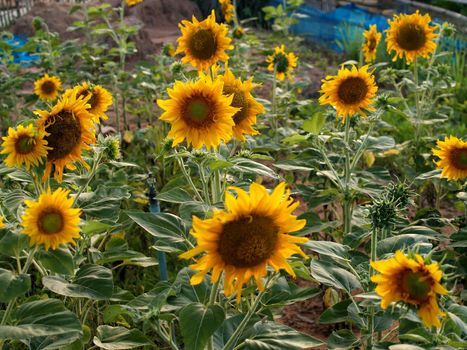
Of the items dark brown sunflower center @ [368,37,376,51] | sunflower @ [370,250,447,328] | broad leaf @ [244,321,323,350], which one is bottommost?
dark brown sunflower center @ [368,37,376,51]

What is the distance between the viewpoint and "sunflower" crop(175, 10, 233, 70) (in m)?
2.44

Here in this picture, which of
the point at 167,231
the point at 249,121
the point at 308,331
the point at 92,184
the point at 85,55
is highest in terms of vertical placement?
the point at 249,121

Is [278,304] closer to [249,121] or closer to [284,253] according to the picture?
[284,253]

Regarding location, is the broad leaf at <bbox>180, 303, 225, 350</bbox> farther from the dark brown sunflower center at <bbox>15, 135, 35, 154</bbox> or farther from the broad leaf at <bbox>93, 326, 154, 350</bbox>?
the dark brown sunflower center at <bbox>15, 135, 35, 154</bbox>

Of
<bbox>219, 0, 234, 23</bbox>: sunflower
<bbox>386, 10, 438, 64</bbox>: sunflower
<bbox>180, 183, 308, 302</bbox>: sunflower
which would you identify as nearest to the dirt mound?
<bbox>219, 0, 234, 23</bbox>: sunflower

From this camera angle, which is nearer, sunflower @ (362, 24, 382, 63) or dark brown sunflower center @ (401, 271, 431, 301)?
dark brown sunflower center @ (401, 271, 431, 301)

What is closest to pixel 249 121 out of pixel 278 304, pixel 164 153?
pixel 164 153

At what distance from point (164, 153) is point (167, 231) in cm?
34

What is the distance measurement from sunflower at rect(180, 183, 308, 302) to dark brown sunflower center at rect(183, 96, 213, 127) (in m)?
0.48

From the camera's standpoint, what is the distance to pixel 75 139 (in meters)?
1.76

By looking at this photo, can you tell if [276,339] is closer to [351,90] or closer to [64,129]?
[64,129]

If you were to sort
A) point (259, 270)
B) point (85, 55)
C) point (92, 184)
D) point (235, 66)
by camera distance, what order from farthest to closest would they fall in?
point (85, 55) → point (235, 66) → point (92, 184) → point (259, 270)

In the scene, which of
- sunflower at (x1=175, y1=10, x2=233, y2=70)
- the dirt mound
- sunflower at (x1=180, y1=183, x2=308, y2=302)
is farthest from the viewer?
the dirt mound

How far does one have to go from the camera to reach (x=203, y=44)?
8.00ft
